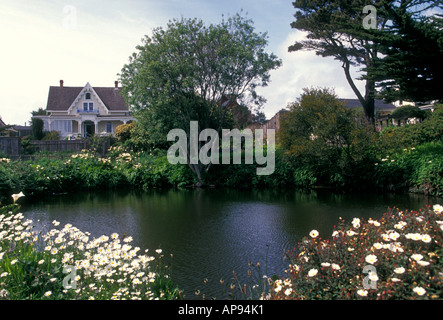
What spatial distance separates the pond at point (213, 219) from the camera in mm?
6934

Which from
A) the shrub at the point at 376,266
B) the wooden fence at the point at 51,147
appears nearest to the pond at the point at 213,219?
the shrub at the point at 376,266

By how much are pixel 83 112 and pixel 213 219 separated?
3532cm

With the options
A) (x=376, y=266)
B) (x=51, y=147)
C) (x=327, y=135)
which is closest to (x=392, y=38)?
(x=327, y=135)

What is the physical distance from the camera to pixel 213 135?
21609 mm

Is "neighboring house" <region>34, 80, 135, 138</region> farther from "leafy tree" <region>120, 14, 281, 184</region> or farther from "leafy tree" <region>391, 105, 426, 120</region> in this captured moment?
"leafy tree" <region>391, 105, 426, 120</region>

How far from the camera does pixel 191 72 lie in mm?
19594

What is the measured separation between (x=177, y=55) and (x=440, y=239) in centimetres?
1765

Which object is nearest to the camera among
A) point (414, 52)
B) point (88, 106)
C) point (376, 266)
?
point (376, 266)

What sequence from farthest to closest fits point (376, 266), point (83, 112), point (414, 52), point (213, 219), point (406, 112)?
1. point (83, 112)
2. point (406, 112)
3. point (414, 52)
4. point (213, 219)
5. point (376, 266)

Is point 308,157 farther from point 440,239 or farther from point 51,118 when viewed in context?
point 51,118

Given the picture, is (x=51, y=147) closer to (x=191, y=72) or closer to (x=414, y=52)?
(x=191, y=72)

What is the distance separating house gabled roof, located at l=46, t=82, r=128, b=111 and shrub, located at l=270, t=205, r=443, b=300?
4116 centimetres

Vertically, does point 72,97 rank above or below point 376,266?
above

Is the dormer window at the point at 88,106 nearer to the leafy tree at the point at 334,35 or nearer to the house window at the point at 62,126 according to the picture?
the house window at the point at 62,126
